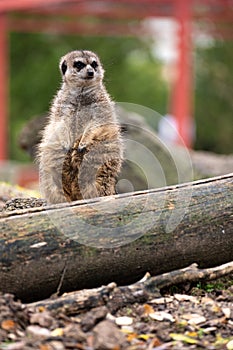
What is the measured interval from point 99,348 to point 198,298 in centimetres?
77

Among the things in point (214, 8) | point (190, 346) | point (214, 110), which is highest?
point (214, 8)

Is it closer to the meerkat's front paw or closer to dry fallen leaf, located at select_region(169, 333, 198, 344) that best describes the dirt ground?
dry fallen leaf, located at select_region(169, 333, 198, 344)

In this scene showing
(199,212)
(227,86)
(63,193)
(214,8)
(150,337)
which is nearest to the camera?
(150,337)

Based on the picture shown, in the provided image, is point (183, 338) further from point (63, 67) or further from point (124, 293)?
point (63, 67)

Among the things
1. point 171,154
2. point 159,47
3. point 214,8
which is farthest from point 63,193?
point 159,47

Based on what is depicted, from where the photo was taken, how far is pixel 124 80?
21750 mm

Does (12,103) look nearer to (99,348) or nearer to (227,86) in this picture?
(227,86)

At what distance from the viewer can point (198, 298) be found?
11.6 feet

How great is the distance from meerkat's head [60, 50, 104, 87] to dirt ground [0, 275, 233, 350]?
1.59 metres

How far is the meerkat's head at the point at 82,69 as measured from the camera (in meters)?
4.61

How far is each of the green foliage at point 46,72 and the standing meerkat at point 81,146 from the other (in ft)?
51.3

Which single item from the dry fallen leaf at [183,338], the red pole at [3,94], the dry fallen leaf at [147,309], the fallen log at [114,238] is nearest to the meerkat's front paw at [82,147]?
the fallen log at [114,238]

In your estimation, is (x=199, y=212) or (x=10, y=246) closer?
(x=10, y=246)

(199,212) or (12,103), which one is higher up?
(199,212)
